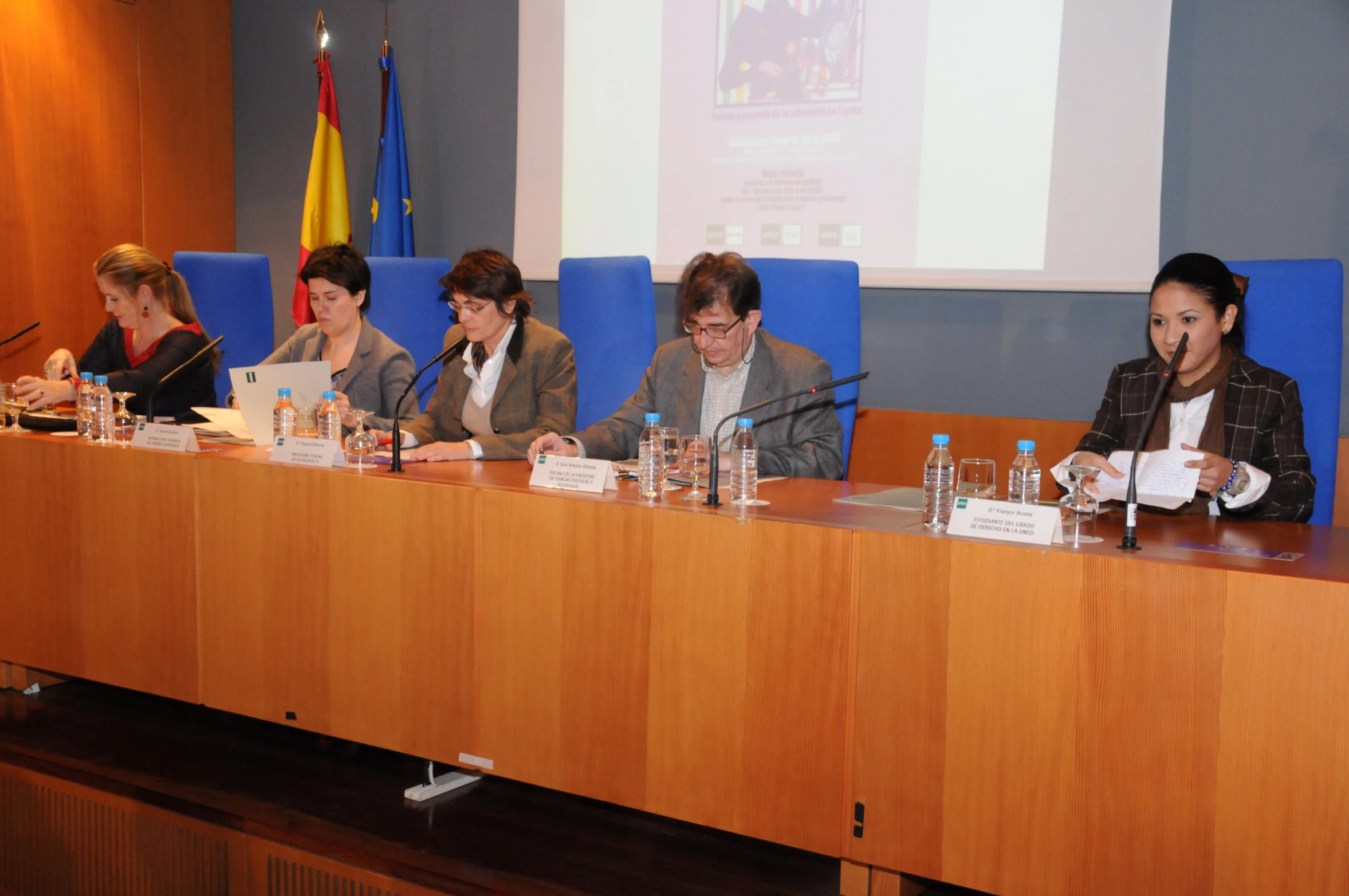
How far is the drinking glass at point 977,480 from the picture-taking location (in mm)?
1861

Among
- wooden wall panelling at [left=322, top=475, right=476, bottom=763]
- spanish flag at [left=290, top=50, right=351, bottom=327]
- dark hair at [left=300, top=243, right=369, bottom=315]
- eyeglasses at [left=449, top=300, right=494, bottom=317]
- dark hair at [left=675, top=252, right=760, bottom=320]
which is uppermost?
spanish flag at [left=290, top=50, right=351, bottom=327]

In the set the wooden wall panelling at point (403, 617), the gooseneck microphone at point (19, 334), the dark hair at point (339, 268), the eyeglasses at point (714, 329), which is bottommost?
the wooden wall panelling at point (403, 617)

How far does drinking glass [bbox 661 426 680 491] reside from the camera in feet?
6.70

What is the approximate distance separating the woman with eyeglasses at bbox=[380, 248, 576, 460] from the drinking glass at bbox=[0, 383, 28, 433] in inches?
38.1

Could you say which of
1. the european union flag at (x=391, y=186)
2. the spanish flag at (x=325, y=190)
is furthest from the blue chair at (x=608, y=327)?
the spanish flag at (x=325, y=190)

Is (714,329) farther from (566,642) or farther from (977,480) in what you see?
(566,642)

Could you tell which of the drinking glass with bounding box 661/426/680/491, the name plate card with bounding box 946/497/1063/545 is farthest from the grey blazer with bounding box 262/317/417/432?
the name plate card with bounding box 946/497/1063/545

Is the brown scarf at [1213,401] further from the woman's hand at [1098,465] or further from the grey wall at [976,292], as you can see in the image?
the grey wall at [976,292]

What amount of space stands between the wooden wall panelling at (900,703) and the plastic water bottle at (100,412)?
1.93 meters

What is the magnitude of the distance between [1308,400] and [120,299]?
3.15 m

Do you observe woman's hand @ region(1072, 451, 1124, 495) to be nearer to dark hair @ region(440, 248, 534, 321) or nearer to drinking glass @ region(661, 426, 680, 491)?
drinking glass @ region(661, 426, 680, 491)

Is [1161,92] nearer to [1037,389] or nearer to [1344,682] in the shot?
Answer: [1037,389]

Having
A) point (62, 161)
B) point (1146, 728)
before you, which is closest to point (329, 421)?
point (1146, 728)

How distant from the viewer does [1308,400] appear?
88.6 inches
